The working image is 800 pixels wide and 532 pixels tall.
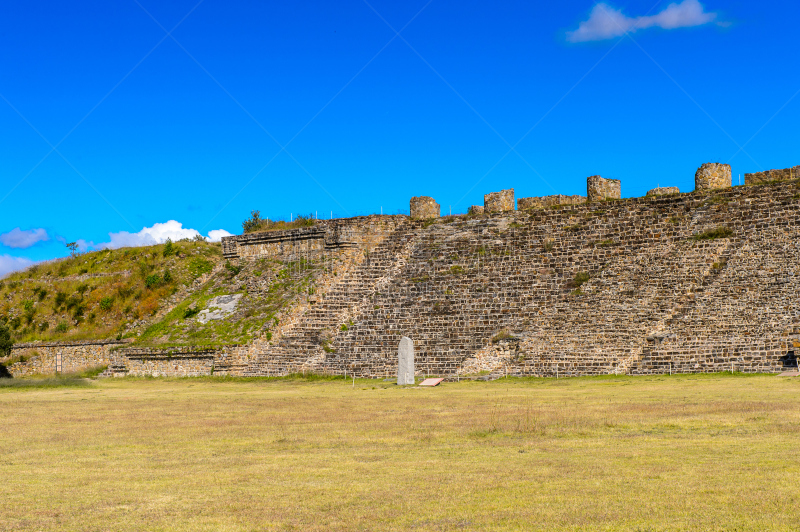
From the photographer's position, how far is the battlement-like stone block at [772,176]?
32.1 m

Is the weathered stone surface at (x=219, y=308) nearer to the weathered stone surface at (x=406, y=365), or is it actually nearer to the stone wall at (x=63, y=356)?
the stone wall at (x=63, y=356)

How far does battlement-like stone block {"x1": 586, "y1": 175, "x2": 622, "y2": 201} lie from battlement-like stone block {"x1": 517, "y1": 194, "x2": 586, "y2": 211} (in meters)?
0.53

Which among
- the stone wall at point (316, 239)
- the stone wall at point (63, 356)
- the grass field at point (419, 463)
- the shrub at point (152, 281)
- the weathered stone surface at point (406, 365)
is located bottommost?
the grass field at point (419, 463)

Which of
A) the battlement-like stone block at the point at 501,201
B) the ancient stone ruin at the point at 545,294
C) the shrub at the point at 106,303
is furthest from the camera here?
the shrub at the point at 106,303

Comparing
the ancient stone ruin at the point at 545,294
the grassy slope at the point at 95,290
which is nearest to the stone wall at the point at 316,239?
the ancient stone ruin at the point at 545,294

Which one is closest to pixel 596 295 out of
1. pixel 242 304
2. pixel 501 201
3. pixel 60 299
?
pixel 501 201

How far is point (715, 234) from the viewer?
3156 cm

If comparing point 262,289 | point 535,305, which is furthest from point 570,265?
point 262,289

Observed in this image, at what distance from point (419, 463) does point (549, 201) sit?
27.0m

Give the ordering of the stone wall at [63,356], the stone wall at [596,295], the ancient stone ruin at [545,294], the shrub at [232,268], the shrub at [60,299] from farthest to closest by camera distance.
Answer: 1. the shrub at [60,299]
2. the shrub at [232,268]
3. the stone wall at [63,356]
4. the ancient stone ruin at [545,294]
5. the stone wall at [596,295]

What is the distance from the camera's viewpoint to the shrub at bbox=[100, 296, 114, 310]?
1722 inches

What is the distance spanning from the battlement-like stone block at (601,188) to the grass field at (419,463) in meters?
15.8

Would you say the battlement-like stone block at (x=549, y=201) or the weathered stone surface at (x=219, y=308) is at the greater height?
the battlement-like stone block at (x=549, y=201)

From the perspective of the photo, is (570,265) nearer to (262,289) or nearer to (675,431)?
(262,289)
